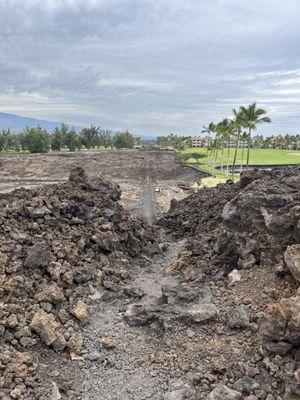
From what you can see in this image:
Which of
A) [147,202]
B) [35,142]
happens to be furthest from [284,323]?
[35,142]

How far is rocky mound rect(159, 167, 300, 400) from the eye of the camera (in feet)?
46.8

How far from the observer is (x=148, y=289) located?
2352cm

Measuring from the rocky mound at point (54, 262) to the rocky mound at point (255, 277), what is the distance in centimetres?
435

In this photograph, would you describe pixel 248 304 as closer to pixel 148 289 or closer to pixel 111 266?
pixel 148 289

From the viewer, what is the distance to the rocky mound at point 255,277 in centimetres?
1425

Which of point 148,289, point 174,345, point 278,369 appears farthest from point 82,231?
point 278,369

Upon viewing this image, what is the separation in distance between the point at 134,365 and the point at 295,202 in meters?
12.7

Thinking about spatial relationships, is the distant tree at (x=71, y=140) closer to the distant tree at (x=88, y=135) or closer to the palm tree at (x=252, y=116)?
the distant tree at (x=88, y=135)

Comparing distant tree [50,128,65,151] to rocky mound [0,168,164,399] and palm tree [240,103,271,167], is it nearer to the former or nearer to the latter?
palm tree [240,103,271,167]

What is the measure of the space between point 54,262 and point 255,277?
33.4 feet

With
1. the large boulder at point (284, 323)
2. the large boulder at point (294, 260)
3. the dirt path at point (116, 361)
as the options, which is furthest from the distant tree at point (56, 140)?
the large boulder at point (284, 323)

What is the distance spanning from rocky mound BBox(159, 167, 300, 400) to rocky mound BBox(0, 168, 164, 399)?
435cm

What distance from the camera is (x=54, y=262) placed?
71.3ft

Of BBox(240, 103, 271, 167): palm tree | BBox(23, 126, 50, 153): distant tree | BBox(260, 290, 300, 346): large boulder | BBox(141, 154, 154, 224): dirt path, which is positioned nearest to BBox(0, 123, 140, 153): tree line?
BBox(23, 126, 50, 153): distant tree
